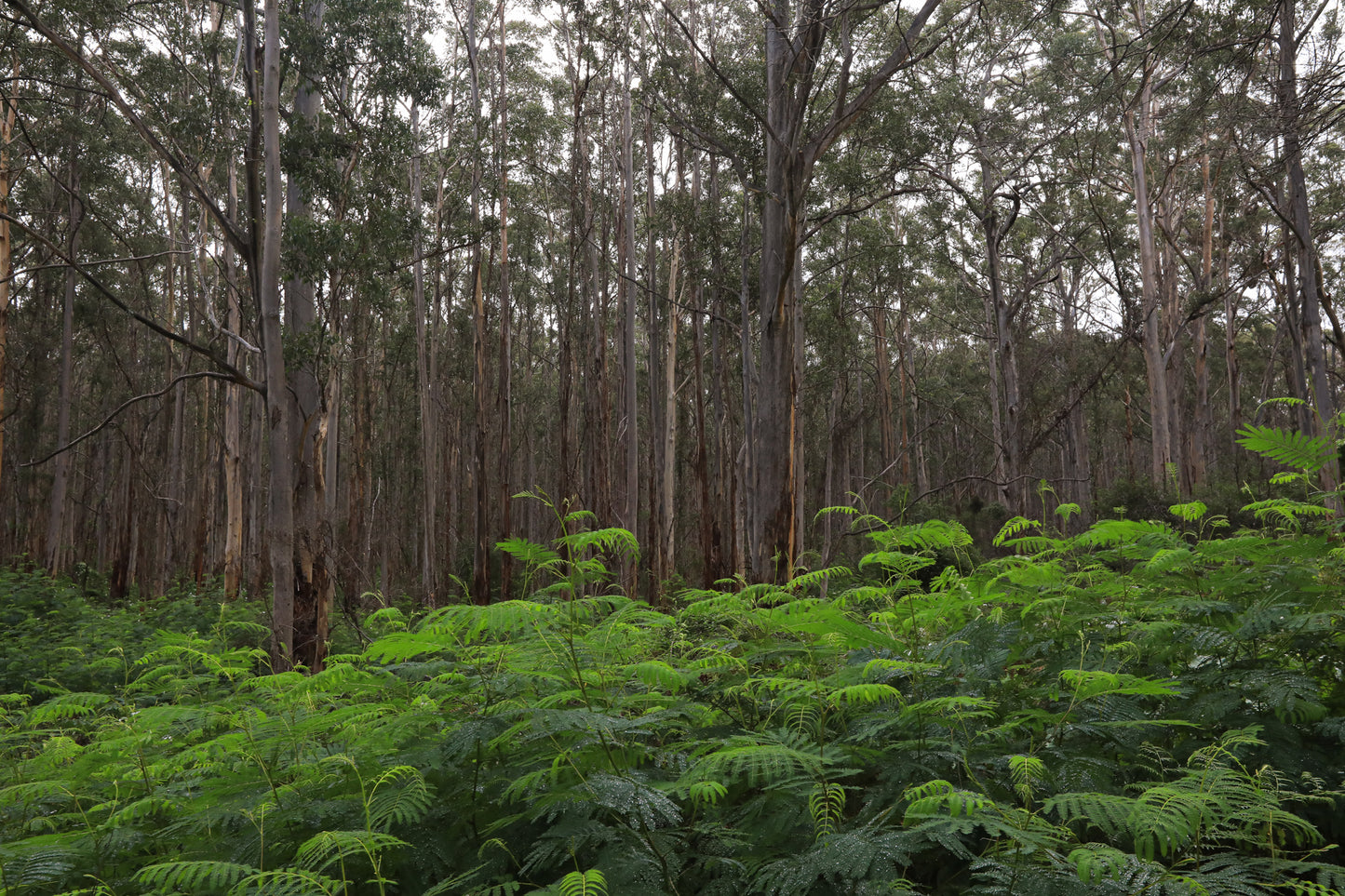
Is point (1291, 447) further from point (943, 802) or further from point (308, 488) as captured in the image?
point (308, 488)

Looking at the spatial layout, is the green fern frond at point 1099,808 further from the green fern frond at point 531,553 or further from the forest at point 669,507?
the green fern frond at point 531,553

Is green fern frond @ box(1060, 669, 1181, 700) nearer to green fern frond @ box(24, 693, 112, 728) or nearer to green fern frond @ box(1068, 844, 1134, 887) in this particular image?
green fern frond @ box(1068, 844, 1134, 887)

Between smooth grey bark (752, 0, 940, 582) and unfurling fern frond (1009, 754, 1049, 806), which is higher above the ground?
smooth grey bark (752, 0, 940, 582)

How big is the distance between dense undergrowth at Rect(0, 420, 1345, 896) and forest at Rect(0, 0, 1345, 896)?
19 millimetres

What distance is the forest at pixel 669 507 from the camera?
183 cm

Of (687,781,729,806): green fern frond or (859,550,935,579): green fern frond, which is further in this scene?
(859,550,935,579): green fern frond

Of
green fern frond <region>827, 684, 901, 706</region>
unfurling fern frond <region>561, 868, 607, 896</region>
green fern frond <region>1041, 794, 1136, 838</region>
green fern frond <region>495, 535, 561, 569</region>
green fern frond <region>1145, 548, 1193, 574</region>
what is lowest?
unfurling fern frond <region>561, 868, 607, 896</region>

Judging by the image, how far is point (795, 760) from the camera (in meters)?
1.85

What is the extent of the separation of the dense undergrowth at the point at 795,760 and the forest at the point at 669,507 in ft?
0.06

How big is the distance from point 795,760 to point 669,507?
17623 mm

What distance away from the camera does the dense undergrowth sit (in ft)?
5.21

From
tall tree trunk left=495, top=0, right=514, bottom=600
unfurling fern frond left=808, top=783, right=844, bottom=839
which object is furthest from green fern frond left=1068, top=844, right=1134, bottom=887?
tall tree trunk left=495, top=0, right=514, bottom=600

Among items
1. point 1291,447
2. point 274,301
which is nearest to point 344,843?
point 1291,447

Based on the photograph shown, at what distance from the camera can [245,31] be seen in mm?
7605
